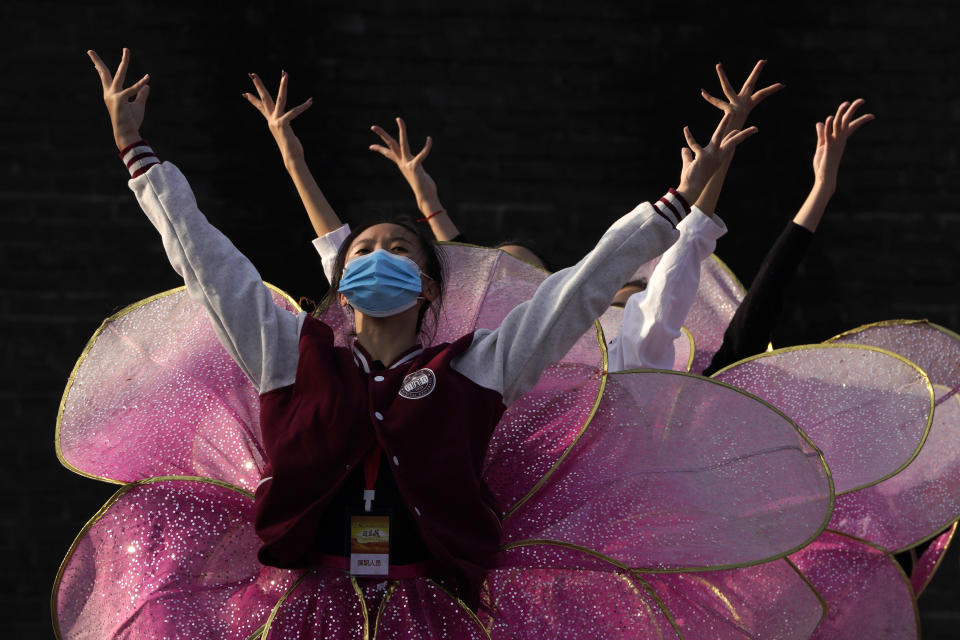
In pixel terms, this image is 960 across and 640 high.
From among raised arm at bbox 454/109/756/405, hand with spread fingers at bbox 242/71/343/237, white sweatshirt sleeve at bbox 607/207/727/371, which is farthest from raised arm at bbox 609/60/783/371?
hand with spread fingers at bbox 242/71/343/237

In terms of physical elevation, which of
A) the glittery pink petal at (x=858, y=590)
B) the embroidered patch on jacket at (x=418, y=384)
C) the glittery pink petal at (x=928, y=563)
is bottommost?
the glittery pink petal at (x=928, y=563)

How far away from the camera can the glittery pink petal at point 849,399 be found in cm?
230

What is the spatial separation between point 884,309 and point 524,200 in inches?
54.5

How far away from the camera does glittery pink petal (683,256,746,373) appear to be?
2.90 meters

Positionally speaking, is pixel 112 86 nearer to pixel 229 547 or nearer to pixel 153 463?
pixel 153 463

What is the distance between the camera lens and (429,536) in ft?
5.90

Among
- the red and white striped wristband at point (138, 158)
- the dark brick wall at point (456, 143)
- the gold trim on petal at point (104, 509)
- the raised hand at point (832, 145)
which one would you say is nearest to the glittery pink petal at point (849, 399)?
the raised hand at point (832, 145)

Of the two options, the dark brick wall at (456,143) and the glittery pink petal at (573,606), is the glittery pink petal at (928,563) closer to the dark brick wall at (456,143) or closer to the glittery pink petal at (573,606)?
the glittery pink petal at (573,606)

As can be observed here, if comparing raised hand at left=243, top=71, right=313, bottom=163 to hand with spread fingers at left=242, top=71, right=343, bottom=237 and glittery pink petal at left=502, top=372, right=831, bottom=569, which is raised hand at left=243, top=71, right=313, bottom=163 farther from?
glittery pink petal at left=502, top=372, right=831, bottom=569

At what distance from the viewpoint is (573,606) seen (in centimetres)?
195

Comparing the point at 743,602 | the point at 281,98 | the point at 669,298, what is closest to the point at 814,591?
the point at 743,602

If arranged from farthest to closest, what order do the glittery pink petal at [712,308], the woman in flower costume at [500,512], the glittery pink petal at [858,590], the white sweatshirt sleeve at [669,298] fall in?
1. the glittery pink petal at [712,308]
2. the white sweatshirt sleeve at [669,298]
3. the glittery pink petal at [858,590]
4. the woman in flower costume at [500,512]

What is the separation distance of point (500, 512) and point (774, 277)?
1.05 m

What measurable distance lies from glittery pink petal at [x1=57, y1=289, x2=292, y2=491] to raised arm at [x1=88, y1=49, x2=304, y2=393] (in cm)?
21
